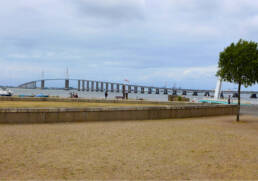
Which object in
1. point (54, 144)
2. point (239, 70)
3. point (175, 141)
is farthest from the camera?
point (239, 70)

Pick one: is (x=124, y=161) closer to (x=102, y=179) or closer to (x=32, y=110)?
A: (x=102, y=179)

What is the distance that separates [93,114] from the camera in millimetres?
13914

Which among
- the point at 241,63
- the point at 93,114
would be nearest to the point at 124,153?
the point at 93,114

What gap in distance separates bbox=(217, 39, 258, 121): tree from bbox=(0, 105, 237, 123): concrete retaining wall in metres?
2.92

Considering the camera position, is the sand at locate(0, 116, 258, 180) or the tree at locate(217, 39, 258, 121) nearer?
the sand at locate(0, 116, 258, 180)

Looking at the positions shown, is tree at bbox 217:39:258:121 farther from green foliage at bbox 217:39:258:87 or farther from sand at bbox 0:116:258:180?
sand at bbox 0:116:258:180

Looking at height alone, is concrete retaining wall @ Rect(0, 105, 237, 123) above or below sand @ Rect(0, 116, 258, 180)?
above

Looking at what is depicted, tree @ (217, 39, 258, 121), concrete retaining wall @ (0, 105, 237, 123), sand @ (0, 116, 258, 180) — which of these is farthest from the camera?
tree @ (217, 39, 258, 121)

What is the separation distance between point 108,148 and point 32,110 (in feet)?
20.1

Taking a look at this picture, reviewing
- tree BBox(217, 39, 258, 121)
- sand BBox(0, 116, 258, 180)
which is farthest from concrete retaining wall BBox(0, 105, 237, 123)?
tree BBox(217, 39, 258, 121)

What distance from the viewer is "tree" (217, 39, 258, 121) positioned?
15578 millimetres

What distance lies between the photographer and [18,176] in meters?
5.45

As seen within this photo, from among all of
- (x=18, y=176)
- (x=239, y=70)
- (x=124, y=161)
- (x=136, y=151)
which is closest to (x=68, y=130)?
(x=136, y=151)

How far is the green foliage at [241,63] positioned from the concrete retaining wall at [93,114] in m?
2.96
